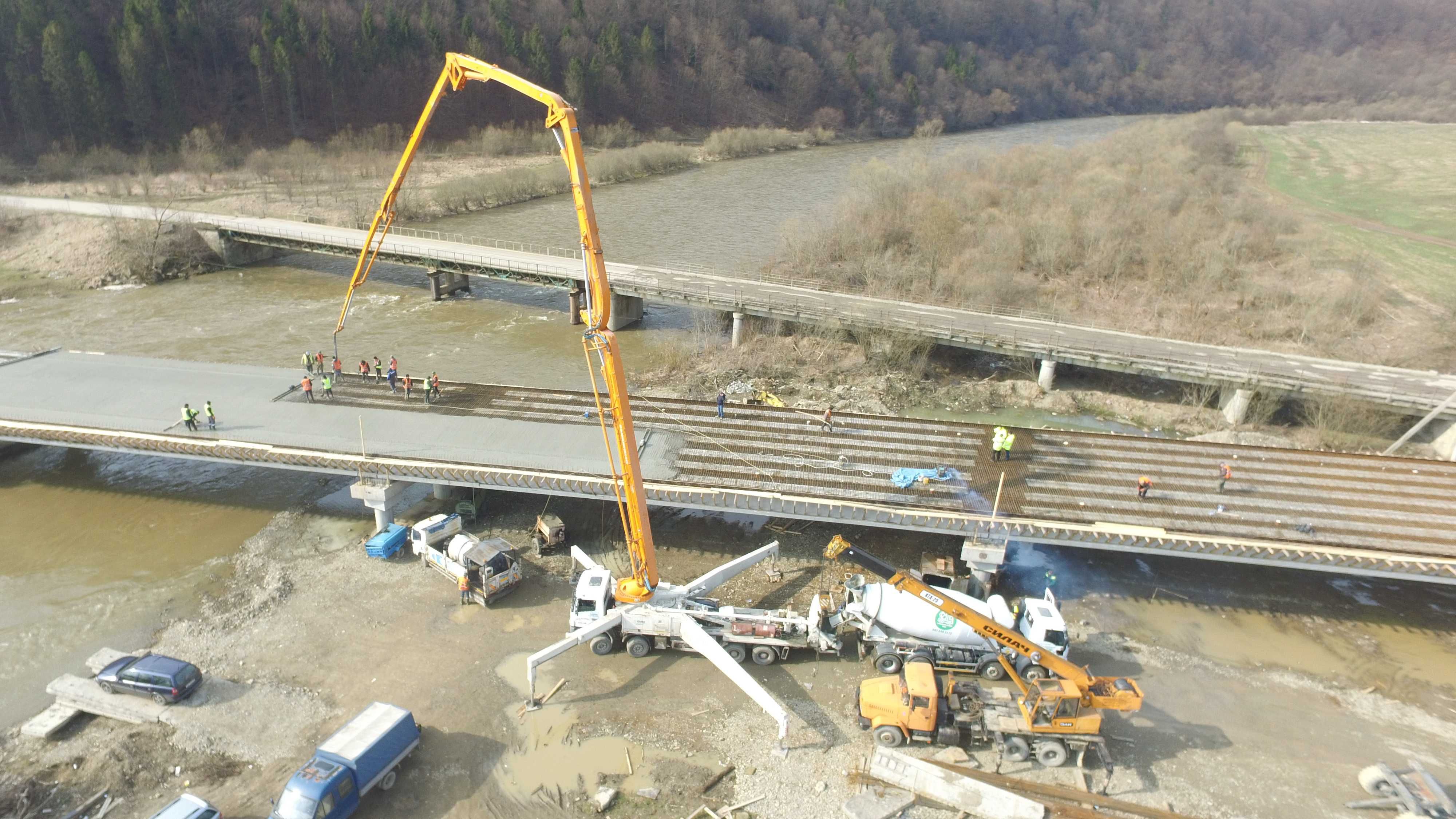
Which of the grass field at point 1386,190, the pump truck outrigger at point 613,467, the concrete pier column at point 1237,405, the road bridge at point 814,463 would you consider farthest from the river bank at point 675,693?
the grass field at point 1386,190

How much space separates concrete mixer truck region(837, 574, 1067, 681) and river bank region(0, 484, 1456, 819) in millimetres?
1184

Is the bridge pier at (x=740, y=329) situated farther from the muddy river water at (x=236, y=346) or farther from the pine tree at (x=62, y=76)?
the pine tree at (x=62, y=76)

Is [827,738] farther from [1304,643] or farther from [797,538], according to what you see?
[1304,643]

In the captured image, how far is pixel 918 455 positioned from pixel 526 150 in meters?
88.6

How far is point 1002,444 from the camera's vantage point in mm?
28766

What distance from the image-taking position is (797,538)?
28625mm

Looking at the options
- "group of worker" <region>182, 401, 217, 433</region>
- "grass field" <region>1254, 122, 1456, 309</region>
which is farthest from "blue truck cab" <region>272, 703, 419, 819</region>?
"grass field" <region>1254, 122, 1456, 309</region>

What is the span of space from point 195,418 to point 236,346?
21759 mm

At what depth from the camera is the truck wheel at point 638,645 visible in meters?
22.5

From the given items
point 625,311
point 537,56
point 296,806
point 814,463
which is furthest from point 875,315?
point 537,56

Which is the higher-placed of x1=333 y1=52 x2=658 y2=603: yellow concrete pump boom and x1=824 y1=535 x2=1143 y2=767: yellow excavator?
x1=333 y1=52 x2=658 y2=603: yellow concrete pump boom

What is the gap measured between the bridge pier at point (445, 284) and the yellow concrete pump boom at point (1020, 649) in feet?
142

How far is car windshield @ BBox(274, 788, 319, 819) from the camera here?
54.3ft

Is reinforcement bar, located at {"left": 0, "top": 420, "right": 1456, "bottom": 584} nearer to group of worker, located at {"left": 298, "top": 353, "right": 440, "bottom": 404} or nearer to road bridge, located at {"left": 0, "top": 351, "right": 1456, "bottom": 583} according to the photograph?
road bridge, located at {"left": 0, "top": 351, "right": 1456, "bottom": 583}
